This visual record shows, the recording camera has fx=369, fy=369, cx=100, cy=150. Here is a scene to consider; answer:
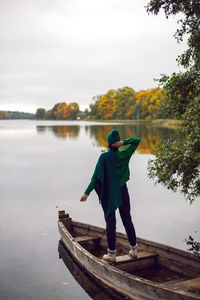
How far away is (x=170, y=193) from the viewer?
16.3 meters

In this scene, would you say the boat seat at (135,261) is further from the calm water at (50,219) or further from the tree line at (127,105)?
the tree line at (127,105)

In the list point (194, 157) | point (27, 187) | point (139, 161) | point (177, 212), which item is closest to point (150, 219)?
point (177, 212)

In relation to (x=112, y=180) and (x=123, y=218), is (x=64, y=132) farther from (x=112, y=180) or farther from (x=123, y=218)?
(x=112, y=180)

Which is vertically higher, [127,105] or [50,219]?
[127,105]

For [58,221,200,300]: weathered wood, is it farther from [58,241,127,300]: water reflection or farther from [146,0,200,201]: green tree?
[146,0,200,201]: green tree

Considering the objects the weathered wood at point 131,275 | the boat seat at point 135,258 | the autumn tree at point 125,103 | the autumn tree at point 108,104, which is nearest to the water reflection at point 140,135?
the weathered wood at point 131,275

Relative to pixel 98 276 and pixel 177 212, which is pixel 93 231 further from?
pixel 177 212

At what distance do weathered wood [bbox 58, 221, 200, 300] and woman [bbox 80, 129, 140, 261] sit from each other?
0.48 m

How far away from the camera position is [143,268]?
7.52 metres

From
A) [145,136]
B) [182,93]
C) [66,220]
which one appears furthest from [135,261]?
[145,136]

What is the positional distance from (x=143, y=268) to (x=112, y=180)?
2.06 meters

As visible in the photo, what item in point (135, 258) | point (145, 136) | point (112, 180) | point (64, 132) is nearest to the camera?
point (112, 180)

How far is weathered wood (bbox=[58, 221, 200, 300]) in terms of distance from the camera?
5.45 meters

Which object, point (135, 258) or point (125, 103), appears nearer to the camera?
point (135, 258)
